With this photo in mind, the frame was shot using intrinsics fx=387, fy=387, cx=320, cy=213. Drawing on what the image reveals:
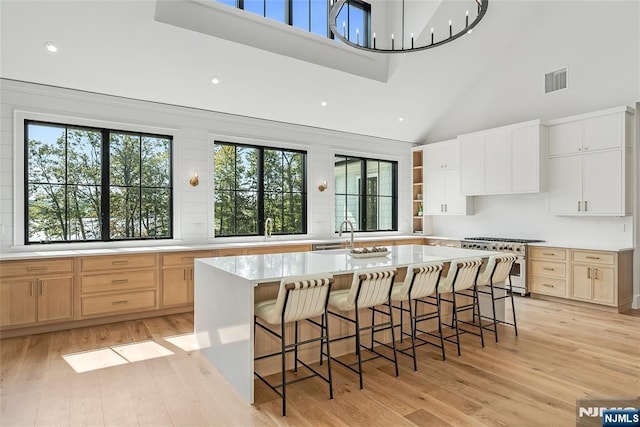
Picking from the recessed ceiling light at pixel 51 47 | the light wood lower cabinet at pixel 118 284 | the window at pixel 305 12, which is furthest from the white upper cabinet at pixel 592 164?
the recessed ceiling light at pixel 51 47

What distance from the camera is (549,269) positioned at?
215 inches

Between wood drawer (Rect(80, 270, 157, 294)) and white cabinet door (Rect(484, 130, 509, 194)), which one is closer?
wood drawer (Rect(80, 270, 157, 294))

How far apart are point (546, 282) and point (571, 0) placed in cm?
405

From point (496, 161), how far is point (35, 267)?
20.8 ft

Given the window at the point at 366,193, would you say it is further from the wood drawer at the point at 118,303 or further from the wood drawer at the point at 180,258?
the wood drawer at the point at 118,303

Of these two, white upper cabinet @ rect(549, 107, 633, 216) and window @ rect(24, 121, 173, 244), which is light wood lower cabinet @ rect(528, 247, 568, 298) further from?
window @ rect(24, 121, 173, 244)

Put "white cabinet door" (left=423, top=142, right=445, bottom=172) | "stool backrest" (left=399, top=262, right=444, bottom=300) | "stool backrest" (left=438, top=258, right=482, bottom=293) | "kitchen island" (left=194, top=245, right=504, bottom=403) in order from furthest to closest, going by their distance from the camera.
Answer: "white cabinet door" (left=423, top=142, right=445, bottom=172) → "stool backrest" (left=438, top=258, right=482, bottom=293) → "stool backrest" (left=399, top=262, right=444, bottom=300) → "kitchen island" (left=194, top=245, right=504, bottom=403)

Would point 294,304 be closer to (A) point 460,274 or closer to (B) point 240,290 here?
(B) point 240,290

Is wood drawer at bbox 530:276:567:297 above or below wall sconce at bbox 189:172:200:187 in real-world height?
below

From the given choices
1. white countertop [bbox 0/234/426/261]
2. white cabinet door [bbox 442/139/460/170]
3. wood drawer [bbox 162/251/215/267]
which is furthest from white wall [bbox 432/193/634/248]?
wood drawer [bbox 162/251/215/267]

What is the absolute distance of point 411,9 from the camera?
5.32 m

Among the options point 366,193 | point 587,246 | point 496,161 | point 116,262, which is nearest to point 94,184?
point 116,262

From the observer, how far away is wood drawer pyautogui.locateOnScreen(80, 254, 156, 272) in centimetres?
428

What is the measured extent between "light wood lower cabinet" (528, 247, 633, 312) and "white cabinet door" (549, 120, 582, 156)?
4.63 ft
